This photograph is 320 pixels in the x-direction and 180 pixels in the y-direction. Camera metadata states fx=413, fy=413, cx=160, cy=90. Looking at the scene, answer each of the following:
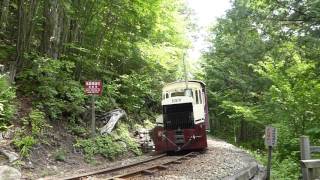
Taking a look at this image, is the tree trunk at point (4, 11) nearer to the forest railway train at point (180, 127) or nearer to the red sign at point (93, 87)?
the red sign at point (93, 87)

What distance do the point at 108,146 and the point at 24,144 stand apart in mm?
3438

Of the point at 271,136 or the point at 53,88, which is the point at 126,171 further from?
the point at 53,88

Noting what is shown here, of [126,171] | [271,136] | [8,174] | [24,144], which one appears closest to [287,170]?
[271,136]

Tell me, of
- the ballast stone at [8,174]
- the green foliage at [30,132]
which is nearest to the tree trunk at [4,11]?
the green foliage at [30,132]

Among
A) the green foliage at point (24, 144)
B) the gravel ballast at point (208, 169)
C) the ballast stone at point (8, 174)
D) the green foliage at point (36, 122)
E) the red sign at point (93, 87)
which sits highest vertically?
the red sign at point (93, 87)

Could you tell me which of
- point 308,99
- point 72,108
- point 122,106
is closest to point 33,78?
point 72,108

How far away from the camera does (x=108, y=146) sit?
13.6 metres

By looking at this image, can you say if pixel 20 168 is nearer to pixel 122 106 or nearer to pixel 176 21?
pixel 122 106

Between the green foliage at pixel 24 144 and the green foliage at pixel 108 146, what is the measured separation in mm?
1913

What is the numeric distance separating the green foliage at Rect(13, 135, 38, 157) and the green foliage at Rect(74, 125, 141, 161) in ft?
6.28

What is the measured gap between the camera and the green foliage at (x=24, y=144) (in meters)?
10.5

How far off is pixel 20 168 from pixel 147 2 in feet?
28.2

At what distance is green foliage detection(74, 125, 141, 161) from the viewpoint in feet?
42.0

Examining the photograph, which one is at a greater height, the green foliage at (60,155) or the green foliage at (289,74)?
the green foliage at (289,74)
